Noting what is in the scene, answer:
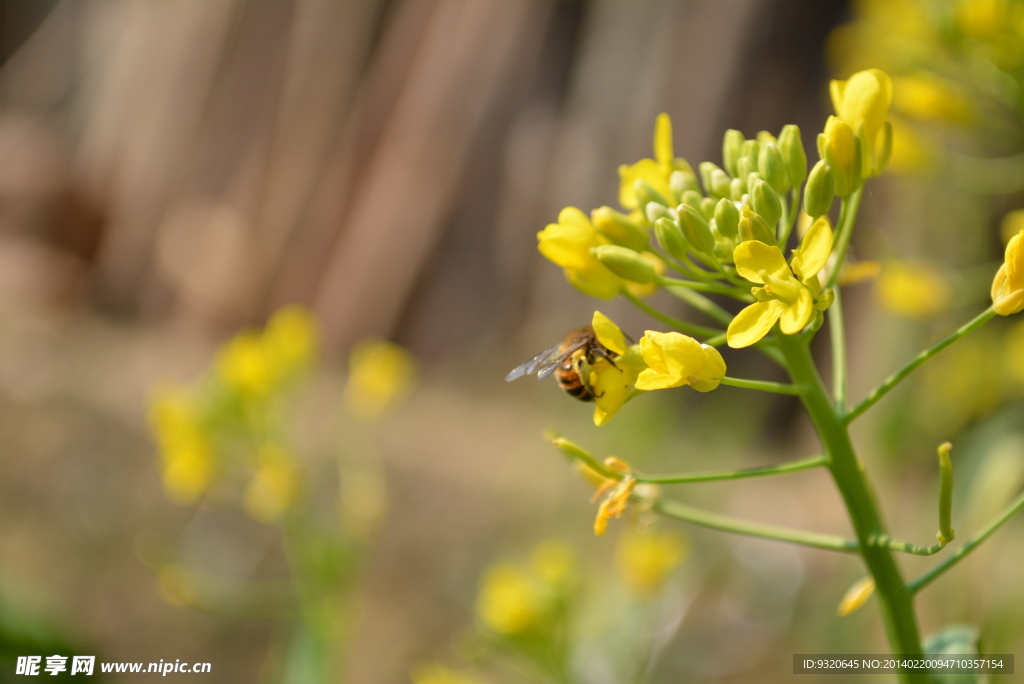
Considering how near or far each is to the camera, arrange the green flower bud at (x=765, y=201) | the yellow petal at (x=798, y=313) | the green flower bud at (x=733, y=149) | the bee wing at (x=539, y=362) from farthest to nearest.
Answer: the bee wing at (x=539, y=362) < the green flower bud at (x=733, y=149) < the green flower bud at (x=765, y=201) < the yellow petal at (x=798, y=313)

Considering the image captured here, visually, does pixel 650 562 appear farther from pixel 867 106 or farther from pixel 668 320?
pixel 867 106

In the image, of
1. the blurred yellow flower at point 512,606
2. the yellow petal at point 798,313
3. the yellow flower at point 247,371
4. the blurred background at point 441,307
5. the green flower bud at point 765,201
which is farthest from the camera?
the blurred background at point 441,307

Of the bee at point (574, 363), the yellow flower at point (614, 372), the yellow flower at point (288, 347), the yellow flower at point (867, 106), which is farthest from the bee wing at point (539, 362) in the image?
the yellow flower at point (288, 347)

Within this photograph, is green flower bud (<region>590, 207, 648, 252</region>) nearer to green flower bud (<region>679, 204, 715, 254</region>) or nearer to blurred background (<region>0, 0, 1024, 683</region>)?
green flower bud (<region>679, 204, 715, 254</region>)

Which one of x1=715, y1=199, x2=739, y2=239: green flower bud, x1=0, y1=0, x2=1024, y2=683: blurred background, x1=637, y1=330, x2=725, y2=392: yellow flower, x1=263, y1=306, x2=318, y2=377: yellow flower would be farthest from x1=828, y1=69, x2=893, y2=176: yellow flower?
x1=263, y1=306, x2=318, y2=377: yellow flower

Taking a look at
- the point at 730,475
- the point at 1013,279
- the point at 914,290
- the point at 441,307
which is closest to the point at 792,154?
the point at 1013,279

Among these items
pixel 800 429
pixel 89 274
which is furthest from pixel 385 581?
pixel 89 274

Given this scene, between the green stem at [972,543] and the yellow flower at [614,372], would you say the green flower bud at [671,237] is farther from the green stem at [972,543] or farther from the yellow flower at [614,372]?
the green stem at [972,543]

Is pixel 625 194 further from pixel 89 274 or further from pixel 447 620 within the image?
pixel 89 274
